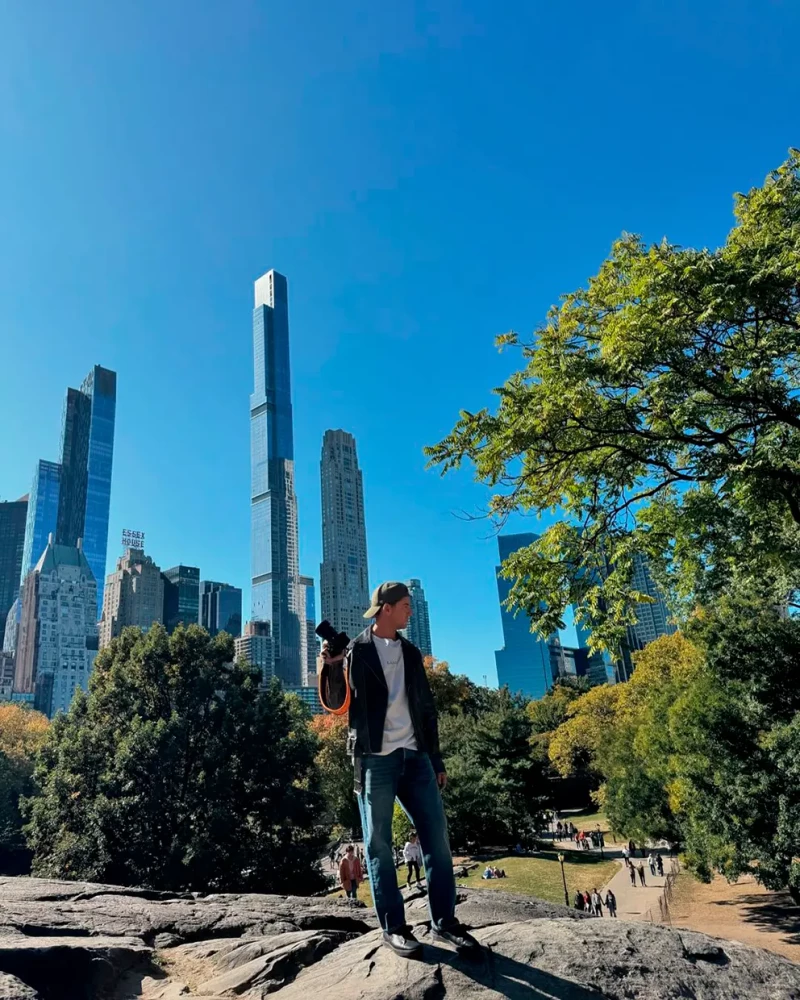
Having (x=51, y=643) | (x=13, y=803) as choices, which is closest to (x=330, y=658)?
(x=13, y=803)

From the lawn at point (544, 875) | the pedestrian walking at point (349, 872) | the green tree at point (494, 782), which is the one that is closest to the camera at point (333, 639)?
the pedestrian walking at point (349, 872)

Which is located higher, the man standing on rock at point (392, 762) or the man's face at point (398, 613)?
the man's face at point (398, 613)

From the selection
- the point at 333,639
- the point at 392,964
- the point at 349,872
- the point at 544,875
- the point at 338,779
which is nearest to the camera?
the point at 392,964

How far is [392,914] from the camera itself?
4.13 meters

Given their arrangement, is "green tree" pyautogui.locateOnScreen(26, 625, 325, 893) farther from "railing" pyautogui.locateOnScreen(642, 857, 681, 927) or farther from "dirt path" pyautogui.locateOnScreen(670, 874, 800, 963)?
"dirt path" pyautogui.locateOnScreen(670, 874, 800, 963)

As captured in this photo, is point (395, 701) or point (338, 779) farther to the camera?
point (338, 779)

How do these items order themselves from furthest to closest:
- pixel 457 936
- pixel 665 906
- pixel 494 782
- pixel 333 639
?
1. pixel 494 782
2. pixel 665 906
3. pixel 333 639
4. pixel 457 936

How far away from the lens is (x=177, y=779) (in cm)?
2202

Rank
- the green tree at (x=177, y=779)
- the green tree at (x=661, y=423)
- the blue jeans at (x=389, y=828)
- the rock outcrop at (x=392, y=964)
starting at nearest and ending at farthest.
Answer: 1. the rock outcrop at (x=392, y=964)
2. the blue jeans at (x=389, y=828)
3. the green tree at (x=661, y=423)
4. the green tree at (x=177, y=779)

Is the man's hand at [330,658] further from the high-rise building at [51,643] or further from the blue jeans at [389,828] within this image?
the high-rise building at [51,643]

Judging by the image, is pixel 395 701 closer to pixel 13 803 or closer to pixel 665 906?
pixel 665 906

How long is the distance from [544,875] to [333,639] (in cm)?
3186

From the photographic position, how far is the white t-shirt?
4242 mm

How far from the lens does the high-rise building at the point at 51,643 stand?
182 m
